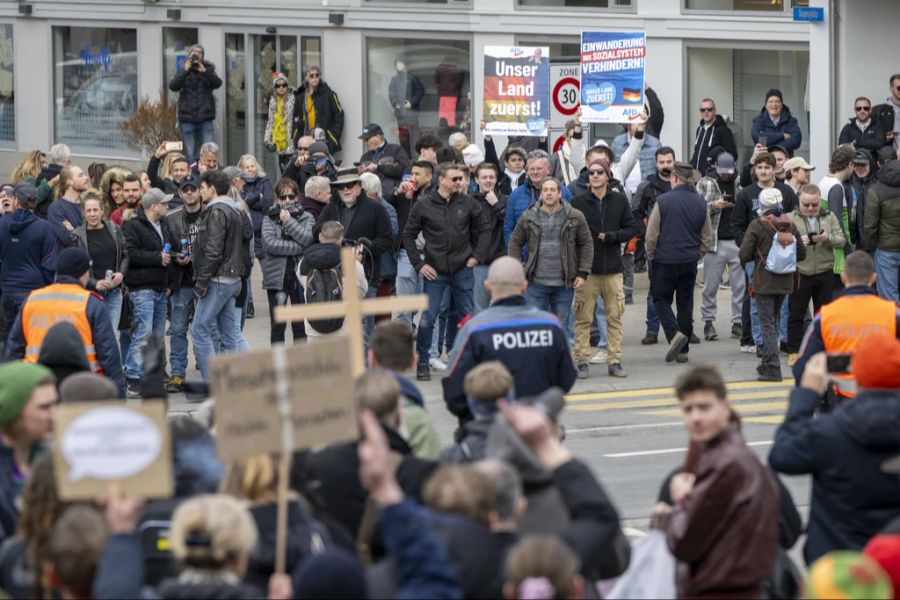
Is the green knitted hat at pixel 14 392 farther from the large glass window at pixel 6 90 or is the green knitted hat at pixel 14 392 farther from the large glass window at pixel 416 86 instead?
the large glass window at pixel 6 90

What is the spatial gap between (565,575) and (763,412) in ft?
32.3

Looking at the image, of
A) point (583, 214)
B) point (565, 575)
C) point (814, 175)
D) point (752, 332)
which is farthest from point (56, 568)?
point (814, 175)

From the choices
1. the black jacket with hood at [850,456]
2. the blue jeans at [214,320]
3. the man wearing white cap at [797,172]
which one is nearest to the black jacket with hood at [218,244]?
the blue jeans at [214,320]

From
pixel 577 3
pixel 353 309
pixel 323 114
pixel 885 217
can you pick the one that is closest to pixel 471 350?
pixel 353 309

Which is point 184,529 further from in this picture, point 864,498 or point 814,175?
point 814,175

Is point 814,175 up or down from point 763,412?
up

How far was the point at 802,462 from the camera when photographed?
7.03 m

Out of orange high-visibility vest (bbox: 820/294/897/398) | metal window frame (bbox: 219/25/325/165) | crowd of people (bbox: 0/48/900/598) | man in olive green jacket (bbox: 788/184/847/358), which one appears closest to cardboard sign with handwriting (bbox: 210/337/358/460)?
crowd of people (bbox: 0/48/900/598)

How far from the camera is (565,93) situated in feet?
73.0

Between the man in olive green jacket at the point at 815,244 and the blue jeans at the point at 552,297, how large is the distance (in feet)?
7.62

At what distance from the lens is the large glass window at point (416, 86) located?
2734 centimetres

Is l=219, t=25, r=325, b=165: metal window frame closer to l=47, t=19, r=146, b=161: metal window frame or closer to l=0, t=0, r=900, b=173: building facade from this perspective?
l=0, t=0, r=900, b=173: building facade

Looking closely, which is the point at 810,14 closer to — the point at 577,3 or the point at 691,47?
the point at 691,47

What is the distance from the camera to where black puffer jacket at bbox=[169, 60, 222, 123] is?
27.1 m
